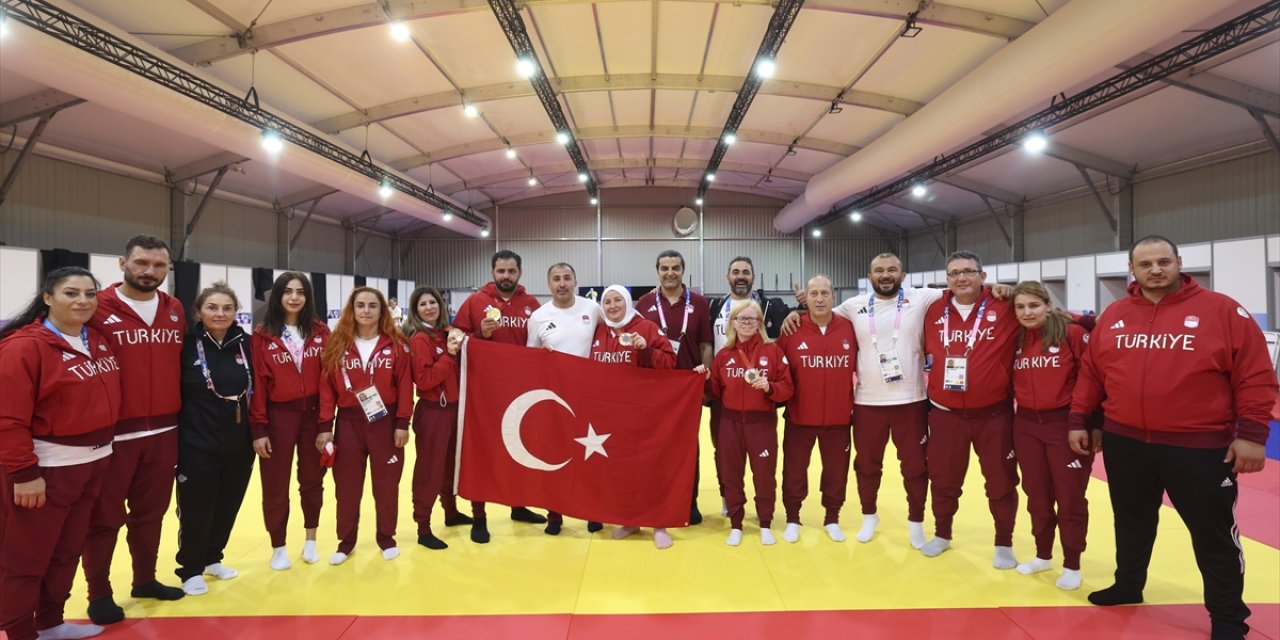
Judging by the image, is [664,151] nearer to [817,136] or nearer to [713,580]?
[817,136]

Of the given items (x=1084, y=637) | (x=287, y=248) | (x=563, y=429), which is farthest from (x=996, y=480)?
(x=287, y=248)

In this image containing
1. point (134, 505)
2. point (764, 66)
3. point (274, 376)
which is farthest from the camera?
point (764, 66)

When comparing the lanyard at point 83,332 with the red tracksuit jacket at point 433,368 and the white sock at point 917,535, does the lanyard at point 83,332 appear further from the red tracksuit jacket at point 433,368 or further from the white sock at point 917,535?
the white sock at point 917,535

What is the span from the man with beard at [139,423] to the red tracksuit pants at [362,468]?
829 mm

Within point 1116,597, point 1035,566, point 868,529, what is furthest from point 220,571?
point 1116,597

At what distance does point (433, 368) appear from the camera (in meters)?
3.82

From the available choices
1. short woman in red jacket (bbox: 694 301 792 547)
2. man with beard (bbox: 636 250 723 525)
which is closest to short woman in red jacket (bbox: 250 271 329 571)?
man with beard (bbox: 636 250 723 525)

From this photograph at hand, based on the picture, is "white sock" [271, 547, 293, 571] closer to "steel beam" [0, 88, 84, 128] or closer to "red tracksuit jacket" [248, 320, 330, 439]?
"red tracksuit jacket" [248, 320, 330, 439]

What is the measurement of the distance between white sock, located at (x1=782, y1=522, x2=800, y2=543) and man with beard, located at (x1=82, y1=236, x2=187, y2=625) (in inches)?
146

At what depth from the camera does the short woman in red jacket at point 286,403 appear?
134 inches

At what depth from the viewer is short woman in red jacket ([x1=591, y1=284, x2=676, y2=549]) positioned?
406 centimetres

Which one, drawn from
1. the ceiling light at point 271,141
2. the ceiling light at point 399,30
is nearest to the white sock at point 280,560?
the ceiling light at point 399,30

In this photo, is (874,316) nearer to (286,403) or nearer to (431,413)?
(431,413)

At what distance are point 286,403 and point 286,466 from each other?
39 centimetres
